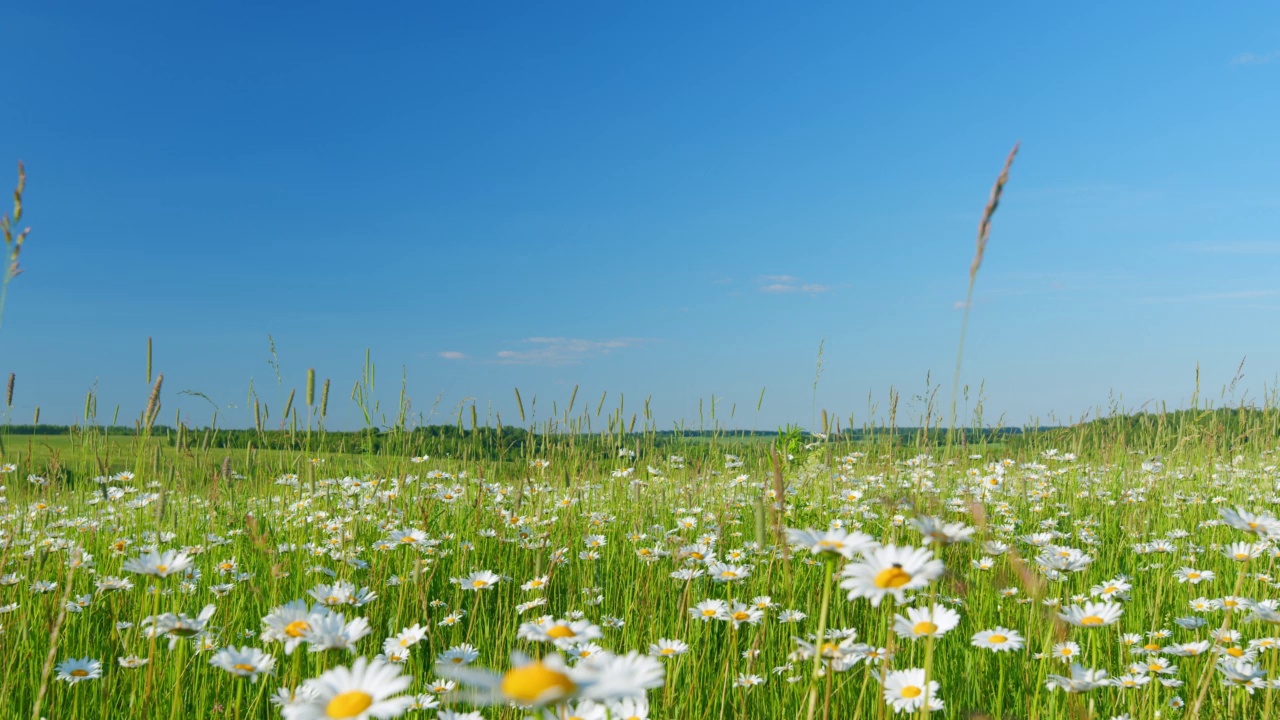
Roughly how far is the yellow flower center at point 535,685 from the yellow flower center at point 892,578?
2.18ft

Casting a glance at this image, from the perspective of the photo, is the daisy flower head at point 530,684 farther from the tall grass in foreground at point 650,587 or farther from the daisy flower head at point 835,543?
the daisy flower head at point 835,543

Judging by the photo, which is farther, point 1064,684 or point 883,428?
point 883,428

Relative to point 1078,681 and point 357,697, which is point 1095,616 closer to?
point 1078,681

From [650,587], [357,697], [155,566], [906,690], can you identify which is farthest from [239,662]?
[650,587]

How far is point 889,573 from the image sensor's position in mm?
1250

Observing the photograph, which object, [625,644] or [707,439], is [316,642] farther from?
[707,439]

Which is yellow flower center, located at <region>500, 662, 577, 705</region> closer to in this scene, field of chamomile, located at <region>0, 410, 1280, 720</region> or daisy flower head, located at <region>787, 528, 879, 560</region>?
field of chamomile, located at <region>0, 410, 1280, 720</region>

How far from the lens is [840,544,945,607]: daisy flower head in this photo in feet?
3.96

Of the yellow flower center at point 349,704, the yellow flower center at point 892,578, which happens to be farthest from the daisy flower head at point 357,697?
the yellow flower center at point 892,578

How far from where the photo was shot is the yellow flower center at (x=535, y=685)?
69cm

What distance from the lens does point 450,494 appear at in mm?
4957

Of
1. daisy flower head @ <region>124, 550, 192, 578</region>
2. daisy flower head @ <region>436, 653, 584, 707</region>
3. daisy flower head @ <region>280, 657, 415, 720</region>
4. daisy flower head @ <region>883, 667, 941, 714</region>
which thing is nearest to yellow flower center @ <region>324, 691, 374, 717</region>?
daisy flower head @ <region>280, 657, 415, 720</region>

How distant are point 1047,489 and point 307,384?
561 cm

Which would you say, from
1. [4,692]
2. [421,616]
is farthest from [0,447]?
[421,616]
